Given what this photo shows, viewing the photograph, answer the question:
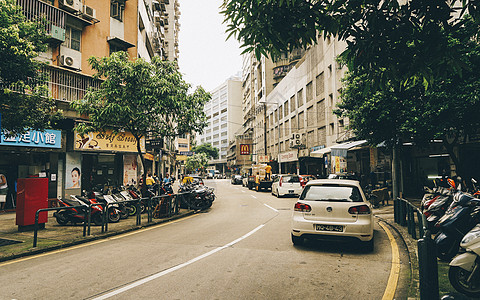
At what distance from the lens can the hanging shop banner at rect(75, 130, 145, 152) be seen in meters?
17.7

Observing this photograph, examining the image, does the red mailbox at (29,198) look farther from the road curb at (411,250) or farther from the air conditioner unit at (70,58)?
the air conditioner unit at (70,58)

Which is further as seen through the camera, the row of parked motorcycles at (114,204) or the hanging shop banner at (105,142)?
the hanging shop banner at (105,142)

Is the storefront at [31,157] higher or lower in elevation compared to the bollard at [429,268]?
higher

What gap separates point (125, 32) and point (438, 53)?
2254 centimetres

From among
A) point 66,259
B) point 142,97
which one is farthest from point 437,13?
point 142,97

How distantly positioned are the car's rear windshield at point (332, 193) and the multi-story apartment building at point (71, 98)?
13.7m

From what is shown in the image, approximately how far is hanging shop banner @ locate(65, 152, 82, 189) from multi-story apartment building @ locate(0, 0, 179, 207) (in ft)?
0.18

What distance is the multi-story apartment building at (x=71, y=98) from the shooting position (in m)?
15.8

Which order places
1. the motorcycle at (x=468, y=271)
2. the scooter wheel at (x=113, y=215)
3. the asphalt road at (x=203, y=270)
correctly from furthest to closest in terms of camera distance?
the scooter wheel at (x=113, y=215) → the asphalt road at (x=203, y=270) → the motorcycle at (x=468, y=271)

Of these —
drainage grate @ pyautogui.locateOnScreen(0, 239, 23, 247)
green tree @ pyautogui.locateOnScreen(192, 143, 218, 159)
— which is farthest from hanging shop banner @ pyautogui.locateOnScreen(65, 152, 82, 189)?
green tree @ pyautogui.locateOnScreen(192, 143, 218, 159)

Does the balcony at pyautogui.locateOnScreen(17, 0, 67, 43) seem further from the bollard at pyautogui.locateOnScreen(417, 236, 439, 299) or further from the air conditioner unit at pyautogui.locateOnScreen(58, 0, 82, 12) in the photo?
the bollard at pyautogui.locateOnScreen(417, 236, 439, 299)

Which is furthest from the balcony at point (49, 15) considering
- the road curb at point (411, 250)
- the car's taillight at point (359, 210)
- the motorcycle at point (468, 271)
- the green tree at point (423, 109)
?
the motorcycle at point (468, 271)

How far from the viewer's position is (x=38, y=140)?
1542 centimetres

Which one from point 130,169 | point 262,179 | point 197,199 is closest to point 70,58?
point 130,169
